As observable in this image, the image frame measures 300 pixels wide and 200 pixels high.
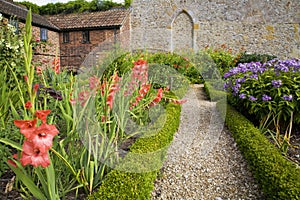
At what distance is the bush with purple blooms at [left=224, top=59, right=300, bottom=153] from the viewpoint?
127 inches

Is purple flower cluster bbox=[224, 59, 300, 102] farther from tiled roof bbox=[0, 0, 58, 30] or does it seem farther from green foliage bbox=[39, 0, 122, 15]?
green foliage bbox=[39, 0, 122, 15]

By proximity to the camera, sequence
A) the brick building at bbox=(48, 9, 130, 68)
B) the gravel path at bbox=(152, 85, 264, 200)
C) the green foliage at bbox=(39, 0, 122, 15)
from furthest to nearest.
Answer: the green foliage at bbox=(39, 0, 122, 15) → the brick building at bbox=(48, 9, 130, 68) → the gravel path at bbox=(152, 85, 264, 200)

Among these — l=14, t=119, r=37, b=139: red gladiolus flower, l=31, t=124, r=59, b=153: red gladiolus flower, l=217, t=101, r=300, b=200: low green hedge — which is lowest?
l=217, t=101, r=300, b=200: low green hedge

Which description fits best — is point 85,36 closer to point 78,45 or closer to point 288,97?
point 78,45

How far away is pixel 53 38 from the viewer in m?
13.5

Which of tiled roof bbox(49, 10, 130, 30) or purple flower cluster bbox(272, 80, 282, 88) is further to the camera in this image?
tiled roof bbox(49, 10, 130, 30)

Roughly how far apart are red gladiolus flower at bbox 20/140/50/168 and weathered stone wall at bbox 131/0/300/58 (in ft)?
39.7

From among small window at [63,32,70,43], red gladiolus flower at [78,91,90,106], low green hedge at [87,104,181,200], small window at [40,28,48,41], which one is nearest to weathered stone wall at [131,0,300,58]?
small window at [63,32,70,43]

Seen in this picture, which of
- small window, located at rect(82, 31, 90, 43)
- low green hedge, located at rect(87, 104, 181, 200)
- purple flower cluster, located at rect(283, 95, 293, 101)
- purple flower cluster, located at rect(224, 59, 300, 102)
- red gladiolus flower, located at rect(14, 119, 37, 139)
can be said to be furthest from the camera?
small window, located at rect(82, 31, 90, 43)

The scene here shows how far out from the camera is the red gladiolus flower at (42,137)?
86 centimetres

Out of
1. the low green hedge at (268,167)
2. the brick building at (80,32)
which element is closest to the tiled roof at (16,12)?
the brick building at (80,32)

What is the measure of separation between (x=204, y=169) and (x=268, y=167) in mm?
681

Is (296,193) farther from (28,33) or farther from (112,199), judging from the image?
(28,33)

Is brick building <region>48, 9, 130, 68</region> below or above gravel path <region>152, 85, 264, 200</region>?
above
